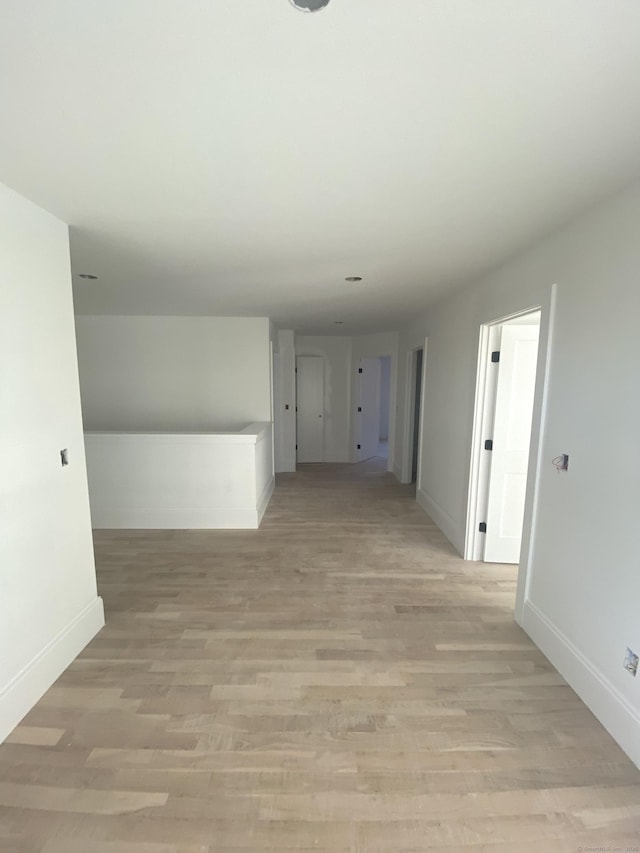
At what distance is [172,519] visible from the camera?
Answer: 385 centimetres

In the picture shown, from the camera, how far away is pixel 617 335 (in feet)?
5.50

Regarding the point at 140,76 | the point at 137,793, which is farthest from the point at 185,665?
the point at 140,76

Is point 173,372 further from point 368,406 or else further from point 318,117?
point 318,117

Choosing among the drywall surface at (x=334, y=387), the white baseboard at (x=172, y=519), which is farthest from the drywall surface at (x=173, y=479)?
the drywall surface at (x=334, y=387)

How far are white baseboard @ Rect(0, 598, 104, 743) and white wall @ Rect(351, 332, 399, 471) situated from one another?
16.0 feet

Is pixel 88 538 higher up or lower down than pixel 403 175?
lower down

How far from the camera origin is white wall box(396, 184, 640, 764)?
160cm

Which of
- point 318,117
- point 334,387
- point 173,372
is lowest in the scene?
point 334,387

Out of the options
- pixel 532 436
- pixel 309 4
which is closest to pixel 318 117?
pixel 309 4

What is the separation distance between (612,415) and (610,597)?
81 centimetres

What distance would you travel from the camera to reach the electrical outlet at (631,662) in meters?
1.55

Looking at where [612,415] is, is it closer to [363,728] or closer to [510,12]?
[510,12]

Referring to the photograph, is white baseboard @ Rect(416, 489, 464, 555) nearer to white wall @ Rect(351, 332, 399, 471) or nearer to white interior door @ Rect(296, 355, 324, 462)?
white wall @ Rect(351, 332, 399, 471)

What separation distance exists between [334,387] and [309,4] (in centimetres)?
622
